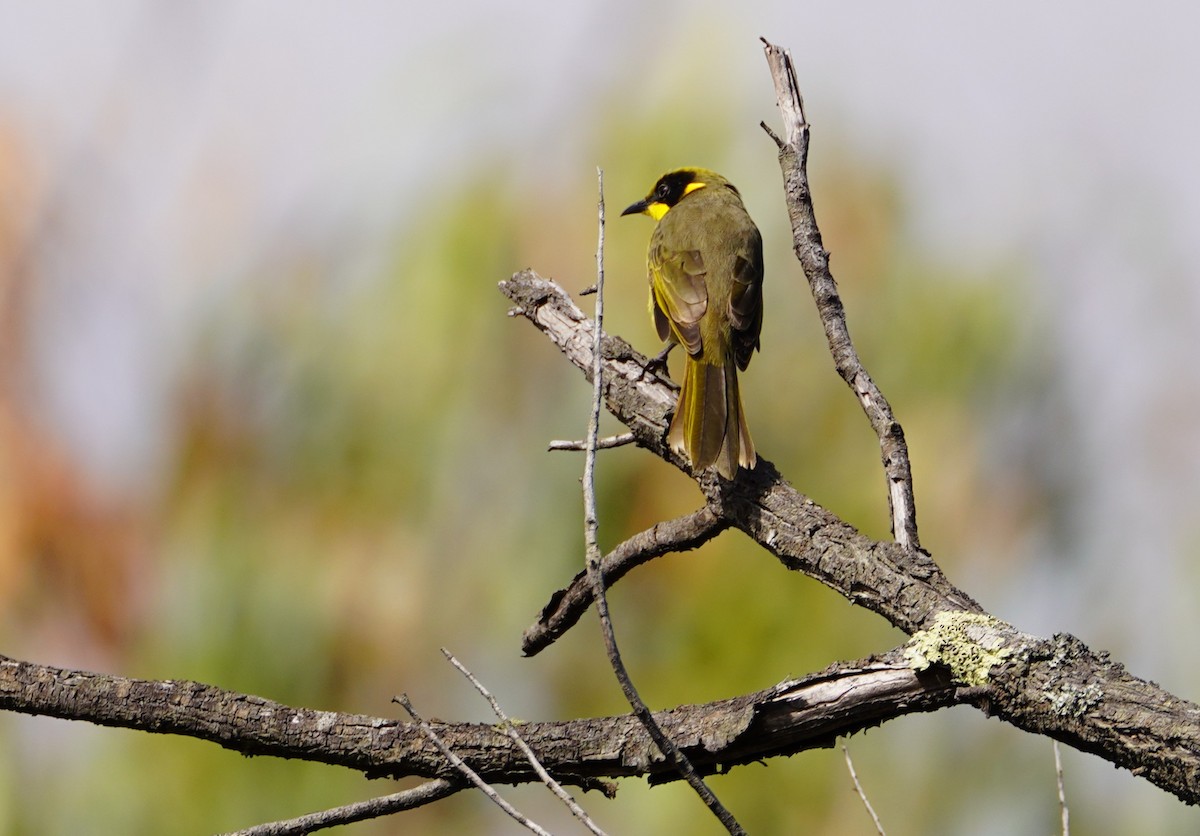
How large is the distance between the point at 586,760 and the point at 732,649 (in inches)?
133

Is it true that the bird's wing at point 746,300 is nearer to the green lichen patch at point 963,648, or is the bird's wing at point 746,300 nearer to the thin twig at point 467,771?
the green lichen patch at point 963,648

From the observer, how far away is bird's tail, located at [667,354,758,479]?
7.63ft

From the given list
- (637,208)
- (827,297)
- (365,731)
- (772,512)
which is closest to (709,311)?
(827,297)

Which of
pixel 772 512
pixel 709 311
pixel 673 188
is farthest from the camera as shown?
pixel 673 188

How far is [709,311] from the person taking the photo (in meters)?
2.98

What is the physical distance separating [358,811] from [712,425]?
1032mm

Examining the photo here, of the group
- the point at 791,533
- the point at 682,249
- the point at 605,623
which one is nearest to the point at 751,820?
the point at 682,249

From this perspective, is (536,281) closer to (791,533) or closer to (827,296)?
(827,296)

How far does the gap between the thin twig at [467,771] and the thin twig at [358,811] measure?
51 mm

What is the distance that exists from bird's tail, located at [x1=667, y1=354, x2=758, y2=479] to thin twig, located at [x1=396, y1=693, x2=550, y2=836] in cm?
78

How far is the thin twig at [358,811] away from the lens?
5.89ft

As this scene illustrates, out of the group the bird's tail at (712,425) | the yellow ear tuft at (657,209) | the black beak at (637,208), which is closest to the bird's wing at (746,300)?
the bird's tail at (712,425)

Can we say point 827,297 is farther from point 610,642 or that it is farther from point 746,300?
point 610,642

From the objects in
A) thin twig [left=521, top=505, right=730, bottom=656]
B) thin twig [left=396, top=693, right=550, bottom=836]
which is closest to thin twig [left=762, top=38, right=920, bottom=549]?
thin twig [left=521, top=505, right=730, bottom=656]
